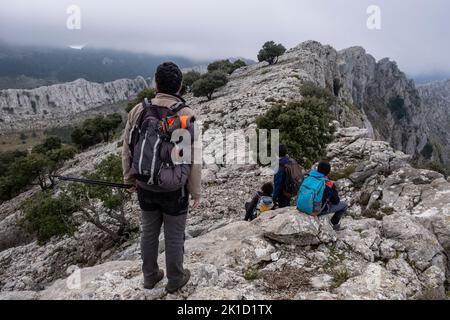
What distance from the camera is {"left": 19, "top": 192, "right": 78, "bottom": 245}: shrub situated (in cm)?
1109

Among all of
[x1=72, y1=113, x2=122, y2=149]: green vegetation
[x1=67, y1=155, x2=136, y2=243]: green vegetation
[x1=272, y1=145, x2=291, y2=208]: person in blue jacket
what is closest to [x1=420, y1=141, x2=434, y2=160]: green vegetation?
[x1=72, y1=113, x2=122, y2=149]: green vegetation

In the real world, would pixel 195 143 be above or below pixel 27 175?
above

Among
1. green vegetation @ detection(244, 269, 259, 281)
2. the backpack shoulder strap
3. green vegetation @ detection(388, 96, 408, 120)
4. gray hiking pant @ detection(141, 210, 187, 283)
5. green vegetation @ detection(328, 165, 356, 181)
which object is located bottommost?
green vegetation @ detection(244, 269, 259, 281)

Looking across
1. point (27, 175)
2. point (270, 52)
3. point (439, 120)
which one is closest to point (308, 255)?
point (27, 175)

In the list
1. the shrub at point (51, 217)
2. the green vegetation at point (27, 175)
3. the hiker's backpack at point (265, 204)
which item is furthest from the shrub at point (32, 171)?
the hiker's backpack at point (265, 204)

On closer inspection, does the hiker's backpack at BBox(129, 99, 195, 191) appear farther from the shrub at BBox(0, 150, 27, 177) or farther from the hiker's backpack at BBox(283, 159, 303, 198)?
the shrub at BBox(0, 150, 27, 177)

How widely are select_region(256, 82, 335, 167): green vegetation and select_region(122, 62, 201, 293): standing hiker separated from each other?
750 cm

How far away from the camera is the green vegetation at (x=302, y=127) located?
1126cm

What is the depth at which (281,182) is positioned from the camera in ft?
27.8

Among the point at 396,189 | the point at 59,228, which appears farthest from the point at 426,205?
the point at 59,228

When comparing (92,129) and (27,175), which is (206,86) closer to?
(27,175)

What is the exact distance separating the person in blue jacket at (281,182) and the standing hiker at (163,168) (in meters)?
4.43

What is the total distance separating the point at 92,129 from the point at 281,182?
45728 millimetres

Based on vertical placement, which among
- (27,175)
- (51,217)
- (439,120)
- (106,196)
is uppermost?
(439,120)
